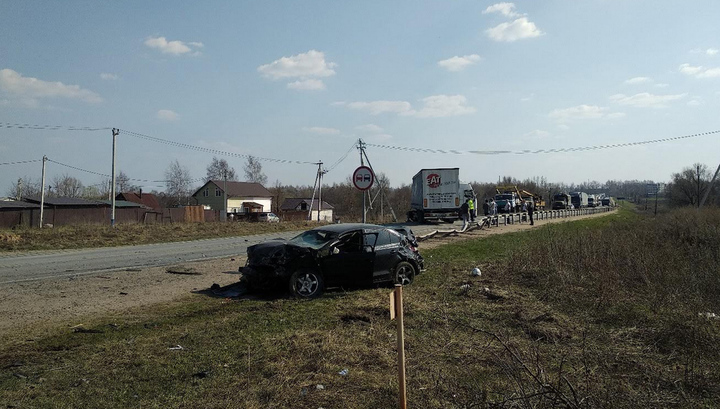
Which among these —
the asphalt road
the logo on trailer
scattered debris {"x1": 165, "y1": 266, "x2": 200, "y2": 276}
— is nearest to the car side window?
scattered debris {"x1": 165, "y1": 266, "x2": 200, "y2": 276}

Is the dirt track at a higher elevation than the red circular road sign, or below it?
below

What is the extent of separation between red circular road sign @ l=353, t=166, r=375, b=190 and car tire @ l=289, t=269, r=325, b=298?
3.19m

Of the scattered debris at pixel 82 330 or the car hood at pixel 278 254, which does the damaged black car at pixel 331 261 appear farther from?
the scattered debris at pixel 82 330

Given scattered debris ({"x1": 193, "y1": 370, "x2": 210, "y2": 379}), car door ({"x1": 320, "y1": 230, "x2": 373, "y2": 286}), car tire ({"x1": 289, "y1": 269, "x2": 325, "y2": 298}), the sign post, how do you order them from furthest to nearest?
the sign post → car door ({"x1": 320, "y1": 230, "x2": 373, "y2": 286}) → car tire ({"x1": 289, "y1": 269, "x2": 325, "y2": 298}) → scattered debris ({"x1": 193, "y1": 370, "x2": 210, "y2": 379})

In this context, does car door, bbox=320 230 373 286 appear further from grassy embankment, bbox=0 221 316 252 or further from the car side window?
grassy embankment, bbox=0 221 316 252

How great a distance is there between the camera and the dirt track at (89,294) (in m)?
7.31

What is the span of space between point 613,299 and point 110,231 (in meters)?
22.9

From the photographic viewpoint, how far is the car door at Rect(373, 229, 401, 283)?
9.73 metres

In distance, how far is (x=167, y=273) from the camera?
11938mm

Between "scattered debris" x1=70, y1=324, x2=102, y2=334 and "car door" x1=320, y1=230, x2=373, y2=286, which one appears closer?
"scattered debris" x1=70, y1=324, x2=102, y2=334

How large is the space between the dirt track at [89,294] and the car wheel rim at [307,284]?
7.39ft

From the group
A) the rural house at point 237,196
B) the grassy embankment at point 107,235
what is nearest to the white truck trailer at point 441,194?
the grassy embankment at point 107,235

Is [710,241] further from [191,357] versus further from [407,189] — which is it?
[407,189]

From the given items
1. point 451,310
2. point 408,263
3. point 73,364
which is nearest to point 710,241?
point 408,263
